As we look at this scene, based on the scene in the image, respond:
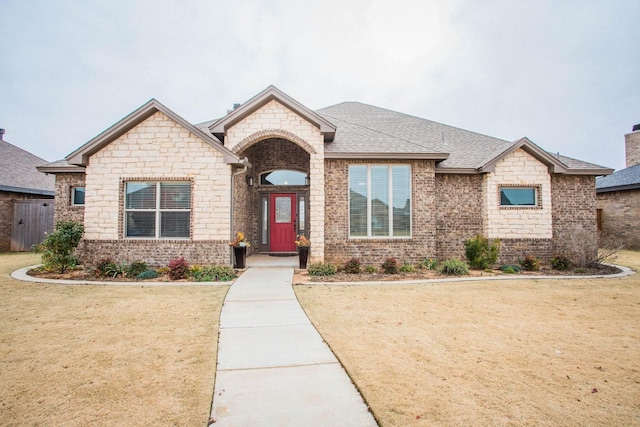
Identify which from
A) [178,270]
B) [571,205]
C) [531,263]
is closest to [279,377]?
[178,270]

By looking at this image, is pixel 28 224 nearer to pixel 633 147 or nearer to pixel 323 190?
pixel 323 190

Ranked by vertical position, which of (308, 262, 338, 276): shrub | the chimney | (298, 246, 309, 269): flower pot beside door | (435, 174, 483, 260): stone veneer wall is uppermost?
the chimney

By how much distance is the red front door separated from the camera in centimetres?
1395

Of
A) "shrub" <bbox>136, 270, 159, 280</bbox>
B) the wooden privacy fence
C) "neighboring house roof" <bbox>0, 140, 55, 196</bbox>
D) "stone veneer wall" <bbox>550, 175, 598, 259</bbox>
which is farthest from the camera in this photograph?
"neighboring house roof" <bbox>0, 140, 55, 196</bbox>

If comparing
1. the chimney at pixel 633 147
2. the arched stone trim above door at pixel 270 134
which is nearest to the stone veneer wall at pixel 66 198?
the arched stone trim above door at pixel 270 134

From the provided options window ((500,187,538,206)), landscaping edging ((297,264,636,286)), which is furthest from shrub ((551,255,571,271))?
window ((500,187,538,206))

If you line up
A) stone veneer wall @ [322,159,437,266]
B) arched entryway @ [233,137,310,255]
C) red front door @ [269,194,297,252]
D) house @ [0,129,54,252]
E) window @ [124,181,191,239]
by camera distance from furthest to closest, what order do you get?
house @ [0,129,54,252], red front door @ [269,194,297,252], arched entryway @ [233,137,310,255], stone veneer wall @ [322,159,437,266], window @ [124,181,191,239]

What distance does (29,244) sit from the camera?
1627cm

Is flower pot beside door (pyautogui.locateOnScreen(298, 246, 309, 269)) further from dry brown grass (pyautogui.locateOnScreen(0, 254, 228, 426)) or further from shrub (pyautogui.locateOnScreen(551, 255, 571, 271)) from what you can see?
shrub (pyautogui.locateOnScreen(551, 255, 571, 271))

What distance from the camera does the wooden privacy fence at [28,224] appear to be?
16125 mm

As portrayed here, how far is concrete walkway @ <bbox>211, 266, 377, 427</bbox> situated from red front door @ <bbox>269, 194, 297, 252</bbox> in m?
8.02

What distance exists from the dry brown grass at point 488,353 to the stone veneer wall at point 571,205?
4.72 m

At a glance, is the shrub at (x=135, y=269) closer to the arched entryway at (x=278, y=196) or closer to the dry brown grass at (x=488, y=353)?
the arched entryway at (x=278, y=196)

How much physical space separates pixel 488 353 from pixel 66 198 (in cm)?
1508
